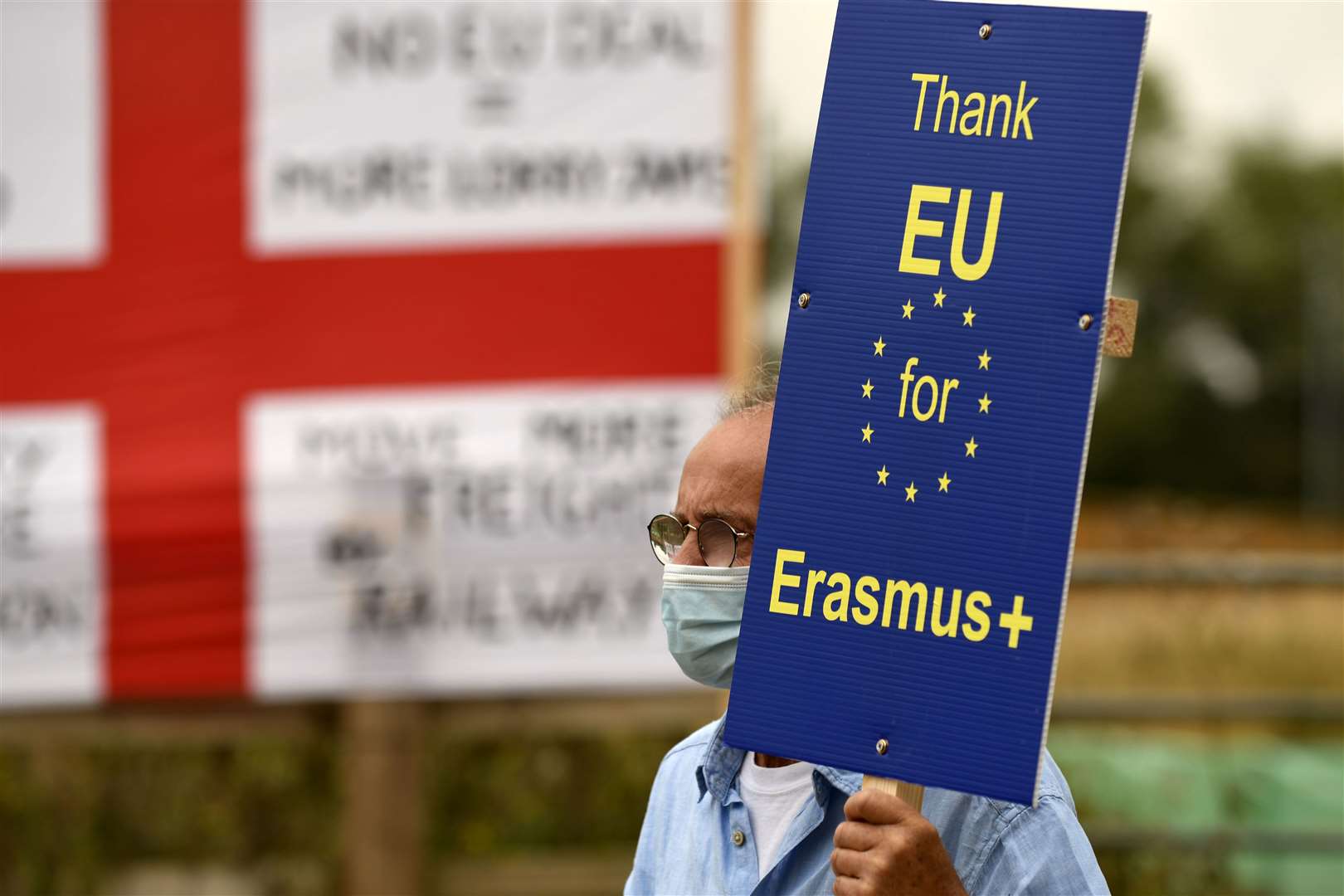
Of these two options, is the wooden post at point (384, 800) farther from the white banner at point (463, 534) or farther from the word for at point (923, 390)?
the word for at point (923, 390)

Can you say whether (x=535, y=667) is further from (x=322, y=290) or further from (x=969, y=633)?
(x=969, y=633)

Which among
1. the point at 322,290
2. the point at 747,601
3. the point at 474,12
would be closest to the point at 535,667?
the point at 322,290

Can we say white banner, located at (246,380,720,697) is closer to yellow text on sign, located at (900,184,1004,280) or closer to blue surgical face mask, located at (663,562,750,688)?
blue surgical face mask, located at (663,562,750,688)

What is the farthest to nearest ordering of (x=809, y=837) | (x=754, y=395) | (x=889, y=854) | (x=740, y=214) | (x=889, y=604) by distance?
(x=740, y=214) < (x=754, y=395) < (x=809, y=837) < (x=889, y=604) < (x=889, y=854)

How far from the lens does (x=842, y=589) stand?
1692 mm

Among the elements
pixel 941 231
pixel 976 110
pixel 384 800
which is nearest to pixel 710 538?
pixel 941 231

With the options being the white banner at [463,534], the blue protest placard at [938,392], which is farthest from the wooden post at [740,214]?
the blue protest placard at [938,392]

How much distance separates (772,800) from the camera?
6.17ft

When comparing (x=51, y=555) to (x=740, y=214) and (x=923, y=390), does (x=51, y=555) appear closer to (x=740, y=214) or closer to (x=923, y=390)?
(x=740, y=214)

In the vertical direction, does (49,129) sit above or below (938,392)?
above

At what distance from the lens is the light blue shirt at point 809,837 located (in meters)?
1.64

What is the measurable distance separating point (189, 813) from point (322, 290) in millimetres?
2531

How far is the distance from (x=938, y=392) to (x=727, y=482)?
314 mm

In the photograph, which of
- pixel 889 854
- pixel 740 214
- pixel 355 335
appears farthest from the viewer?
pixel 355 335
